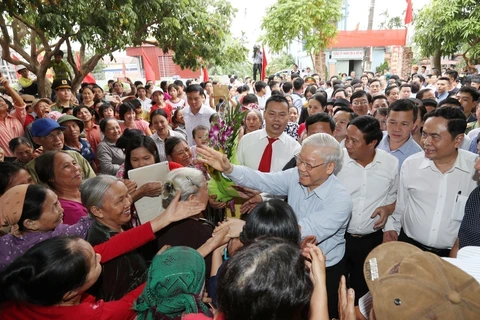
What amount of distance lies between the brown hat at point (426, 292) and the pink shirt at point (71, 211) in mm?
2275

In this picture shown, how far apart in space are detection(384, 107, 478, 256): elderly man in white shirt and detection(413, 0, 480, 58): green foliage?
12.1m

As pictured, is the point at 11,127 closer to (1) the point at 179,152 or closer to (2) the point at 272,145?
(1) the point at 179,152

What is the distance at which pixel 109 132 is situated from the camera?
171 inches

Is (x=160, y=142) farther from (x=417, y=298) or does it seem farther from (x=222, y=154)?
(x=417, y=298)

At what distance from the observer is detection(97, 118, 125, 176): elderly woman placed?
421 centimetres

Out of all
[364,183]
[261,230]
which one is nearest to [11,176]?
[261,230]

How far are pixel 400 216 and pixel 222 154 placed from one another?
1.73 m

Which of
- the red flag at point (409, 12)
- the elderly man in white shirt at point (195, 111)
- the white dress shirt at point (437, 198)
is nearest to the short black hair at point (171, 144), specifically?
the elderly man in white shirt at point (195, 111)

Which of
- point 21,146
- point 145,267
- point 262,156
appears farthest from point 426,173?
point 21,146

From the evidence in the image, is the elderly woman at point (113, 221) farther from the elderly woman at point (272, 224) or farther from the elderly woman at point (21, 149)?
the elderly woman at point (21, 149)

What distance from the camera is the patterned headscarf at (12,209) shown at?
194 centimetres

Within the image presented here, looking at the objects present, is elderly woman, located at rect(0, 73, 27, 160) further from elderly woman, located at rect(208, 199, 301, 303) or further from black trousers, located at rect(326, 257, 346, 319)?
black trousers, located at rect(326, 257, 346, 319)

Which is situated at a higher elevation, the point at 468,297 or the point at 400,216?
the point at 468,297

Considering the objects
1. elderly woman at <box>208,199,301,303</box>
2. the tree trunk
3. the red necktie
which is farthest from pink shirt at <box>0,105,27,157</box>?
the tree trunk
